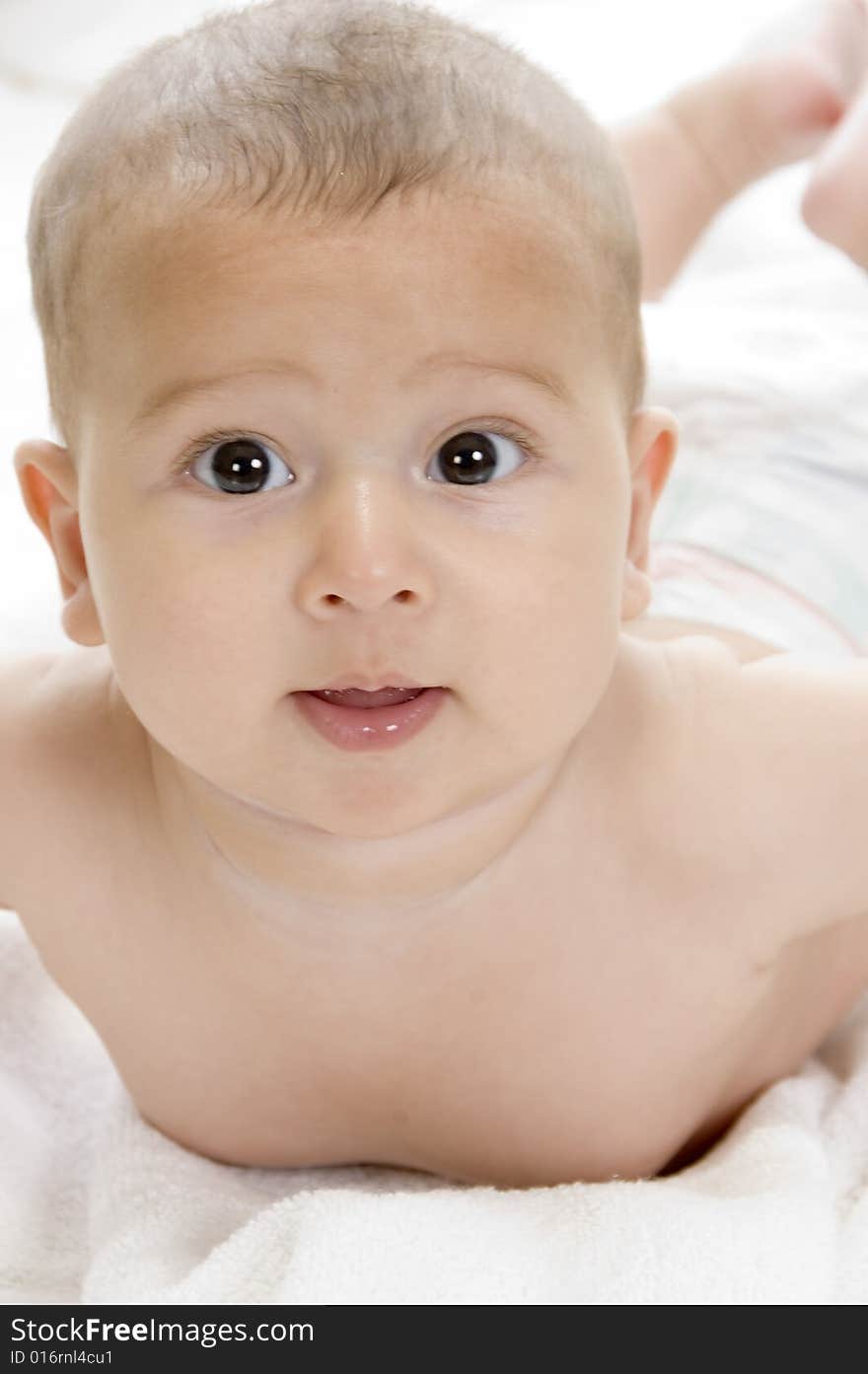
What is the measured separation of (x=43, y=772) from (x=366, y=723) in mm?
291

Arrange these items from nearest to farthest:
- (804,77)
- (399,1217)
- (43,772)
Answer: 1. (399,1217)
2. (43,772)
3. (804,77)

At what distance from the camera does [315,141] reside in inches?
33.9

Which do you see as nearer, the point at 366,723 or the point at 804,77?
the point at 366,723

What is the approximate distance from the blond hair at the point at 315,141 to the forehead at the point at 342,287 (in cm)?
1

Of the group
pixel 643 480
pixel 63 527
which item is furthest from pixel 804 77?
pixel 63 527

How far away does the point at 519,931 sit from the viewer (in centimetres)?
109

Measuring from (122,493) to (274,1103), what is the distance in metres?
0.42

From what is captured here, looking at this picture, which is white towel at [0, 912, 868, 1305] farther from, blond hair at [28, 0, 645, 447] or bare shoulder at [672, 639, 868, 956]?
blond hair at [28, 0, 645, 447]

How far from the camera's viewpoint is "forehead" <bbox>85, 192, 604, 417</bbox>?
852 millimetres

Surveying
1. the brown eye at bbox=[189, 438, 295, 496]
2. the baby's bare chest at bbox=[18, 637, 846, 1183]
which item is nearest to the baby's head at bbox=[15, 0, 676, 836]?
the brown eye at bbox=[189, 438, 295, 496]

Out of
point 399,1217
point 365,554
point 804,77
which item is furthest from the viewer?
point 804,77

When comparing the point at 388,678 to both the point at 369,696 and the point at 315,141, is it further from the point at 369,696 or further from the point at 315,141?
the point at 315,141

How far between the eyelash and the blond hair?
0.08 metres
